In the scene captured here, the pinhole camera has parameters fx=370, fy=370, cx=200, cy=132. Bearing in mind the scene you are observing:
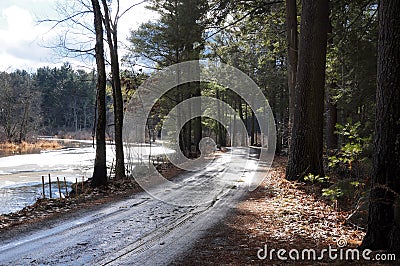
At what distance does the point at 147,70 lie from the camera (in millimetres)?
22891

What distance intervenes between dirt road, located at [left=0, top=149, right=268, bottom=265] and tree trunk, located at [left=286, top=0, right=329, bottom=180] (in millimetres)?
2462

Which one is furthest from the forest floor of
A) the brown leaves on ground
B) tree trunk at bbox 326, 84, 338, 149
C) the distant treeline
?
the distant treeline

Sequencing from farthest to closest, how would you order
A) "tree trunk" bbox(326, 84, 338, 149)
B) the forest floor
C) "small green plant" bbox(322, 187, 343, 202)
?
1. "tree trunk" bbox(326, 84, 338, 149)
2. "small green plant" bbox(322, 187, 343, 202)
3. the forest floor

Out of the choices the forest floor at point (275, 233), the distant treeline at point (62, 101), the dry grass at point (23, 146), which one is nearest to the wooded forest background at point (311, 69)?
the forest floor at point (275, 233)

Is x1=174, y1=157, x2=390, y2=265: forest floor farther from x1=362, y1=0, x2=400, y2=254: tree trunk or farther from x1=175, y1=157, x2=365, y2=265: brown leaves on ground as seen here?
x1=362, y1=0, x2=400, y2=254: tree trunk

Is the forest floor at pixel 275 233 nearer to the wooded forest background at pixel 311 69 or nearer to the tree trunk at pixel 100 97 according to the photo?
the wooded forest background at pixel 311 69

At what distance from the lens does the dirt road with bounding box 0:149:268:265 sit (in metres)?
5.21

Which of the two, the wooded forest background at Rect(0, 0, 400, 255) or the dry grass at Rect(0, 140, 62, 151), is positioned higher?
the wooded forest background at Rect(0, 0, 400, 255)

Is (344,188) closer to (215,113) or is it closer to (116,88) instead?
(116,88)

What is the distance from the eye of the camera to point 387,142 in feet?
14.4

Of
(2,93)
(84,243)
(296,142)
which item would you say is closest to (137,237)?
(84,243)

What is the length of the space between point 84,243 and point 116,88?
9853 mm

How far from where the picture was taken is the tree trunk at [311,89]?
408 inches

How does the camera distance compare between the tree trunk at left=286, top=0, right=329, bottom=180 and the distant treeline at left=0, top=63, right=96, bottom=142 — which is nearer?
the tree trunk at left=286, top=0, right=329, bottom=180
